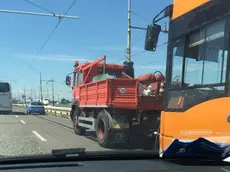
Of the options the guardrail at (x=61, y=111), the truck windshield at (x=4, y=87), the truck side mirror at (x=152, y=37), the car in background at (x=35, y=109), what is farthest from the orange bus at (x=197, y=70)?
the car in background at (x=35, y=109)

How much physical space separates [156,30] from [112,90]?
4.61 metres

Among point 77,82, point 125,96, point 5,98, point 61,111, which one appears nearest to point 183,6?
point 125,96

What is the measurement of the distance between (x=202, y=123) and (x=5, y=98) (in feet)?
117

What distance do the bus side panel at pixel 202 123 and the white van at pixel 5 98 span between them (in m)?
34.2

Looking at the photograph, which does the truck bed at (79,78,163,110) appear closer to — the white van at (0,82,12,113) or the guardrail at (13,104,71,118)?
the guardrail at (13,104,71,118)

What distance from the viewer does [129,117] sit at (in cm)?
1133

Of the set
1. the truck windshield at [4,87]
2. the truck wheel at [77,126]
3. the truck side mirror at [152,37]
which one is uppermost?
the truck side mirror at [152,37]

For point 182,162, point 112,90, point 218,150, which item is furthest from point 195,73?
point 112,90

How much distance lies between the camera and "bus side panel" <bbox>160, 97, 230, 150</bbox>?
4.89m

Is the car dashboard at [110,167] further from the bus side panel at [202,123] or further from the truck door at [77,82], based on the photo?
the truck door at [77,82]

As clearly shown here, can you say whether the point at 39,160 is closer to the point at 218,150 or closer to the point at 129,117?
the point at 218,150

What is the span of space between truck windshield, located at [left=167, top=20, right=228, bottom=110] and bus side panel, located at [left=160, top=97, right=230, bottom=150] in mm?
136

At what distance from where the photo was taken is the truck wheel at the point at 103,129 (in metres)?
11.2

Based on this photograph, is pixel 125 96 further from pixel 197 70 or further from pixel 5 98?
pixel 5 98
